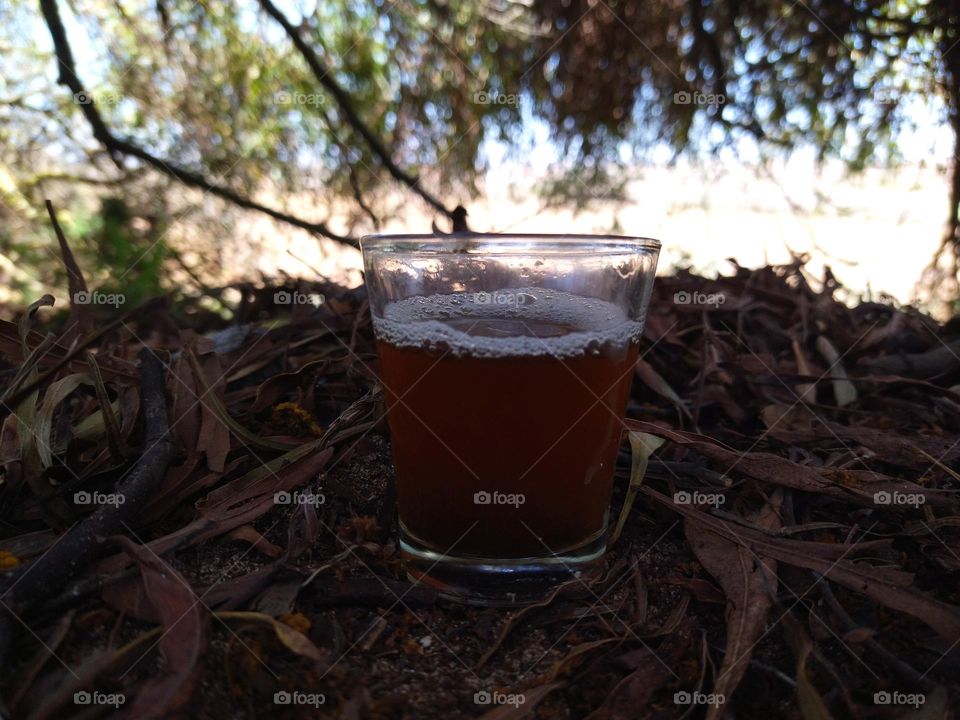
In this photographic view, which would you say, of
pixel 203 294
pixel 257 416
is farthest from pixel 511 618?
pixel 203 294

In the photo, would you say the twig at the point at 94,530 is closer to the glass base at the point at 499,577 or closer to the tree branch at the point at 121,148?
the glass base at the point at 499,577

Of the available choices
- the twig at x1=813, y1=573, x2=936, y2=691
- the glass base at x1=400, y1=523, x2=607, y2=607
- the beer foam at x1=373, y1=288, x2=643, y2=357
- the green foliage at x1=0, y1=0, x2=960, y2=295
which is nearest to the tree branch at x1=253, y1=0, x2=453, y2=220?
the green foliage at x1=0, y1=0, x2=960, y2=295

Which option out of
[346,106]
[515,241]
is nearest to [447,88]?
[346,106]

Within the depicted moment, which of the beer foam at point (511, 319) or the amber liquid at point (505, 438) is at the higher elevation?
the beer foam at point (511, 319)

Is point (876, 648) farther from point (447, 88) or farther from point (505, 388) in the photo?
point (447, 88)

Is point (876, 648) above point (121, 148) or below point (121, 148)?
below

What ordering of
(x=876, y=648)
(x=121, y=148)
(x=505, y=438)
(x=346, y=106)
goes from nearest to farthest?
(x=876, y=648), (x=505, y=438), (x=121, y=148), (x=346, y=106)

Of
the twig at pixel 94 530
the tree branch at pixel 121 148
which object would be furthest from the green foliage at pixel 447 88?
the twig at pixel 94 530

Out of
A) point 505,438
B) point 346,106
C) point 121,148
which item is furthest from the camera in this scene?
point 346,106
